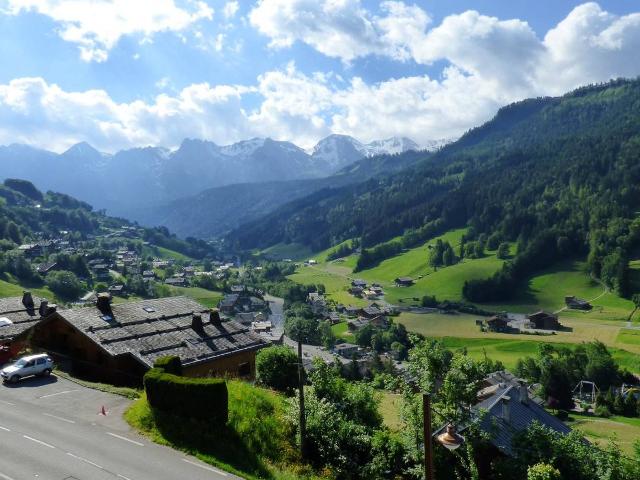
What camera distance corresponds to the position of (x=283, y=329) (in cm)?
16938

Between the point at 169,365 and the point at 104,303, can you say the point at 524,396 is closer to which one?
the point at 169,365

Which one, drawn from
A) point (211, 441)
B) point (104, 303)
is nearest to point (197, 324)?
point (104, 303)

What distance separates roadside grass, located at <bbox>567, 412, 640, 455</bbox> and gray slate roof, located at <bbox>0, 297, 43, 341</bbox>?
66.7 metres

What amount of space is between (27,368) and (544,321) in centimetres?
14614

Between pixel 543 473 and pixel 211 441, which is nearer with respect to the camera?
pixel 543 473

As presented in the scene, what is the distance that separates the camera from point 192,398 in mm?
28547

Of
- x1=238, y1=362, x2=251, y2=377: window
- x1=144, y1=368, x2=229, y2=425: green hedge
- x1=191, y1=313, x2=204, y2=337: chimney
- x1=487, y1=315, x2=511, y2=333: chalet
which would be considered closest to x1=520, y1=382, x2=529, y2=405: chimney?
x1=238, y1=362, x2=251, y2=377: window

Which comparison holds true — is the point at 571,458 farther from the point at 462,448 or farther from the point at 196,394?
the point at 196,394

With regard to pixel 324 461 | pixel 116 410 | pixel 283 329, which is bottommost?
pixel 283 329

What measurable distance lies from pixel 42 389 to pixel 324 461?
20470 millimetres

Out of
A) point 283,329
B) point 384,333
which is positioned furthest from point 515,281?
point 283,329

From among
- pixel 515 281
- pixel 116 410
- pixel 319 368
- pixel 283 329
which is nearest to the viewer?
pixel 116 410

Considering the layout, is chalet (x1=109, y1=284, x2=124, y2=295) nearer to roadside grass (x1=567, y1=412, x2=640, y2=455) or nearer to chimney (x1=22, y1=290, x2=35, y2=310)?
chimney (x1=22, y1=290, x2=35, y2=310)

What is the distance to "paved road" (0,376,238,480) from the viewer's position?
2362 cm
